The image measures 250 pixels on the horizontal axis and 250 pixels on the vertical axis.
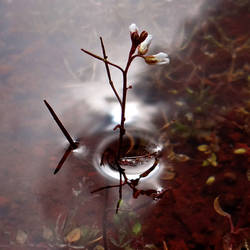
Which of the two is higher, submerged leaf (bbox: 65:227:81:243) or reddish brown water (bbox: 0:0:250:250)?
reddish brown water (bbox: 0:0:250:250)

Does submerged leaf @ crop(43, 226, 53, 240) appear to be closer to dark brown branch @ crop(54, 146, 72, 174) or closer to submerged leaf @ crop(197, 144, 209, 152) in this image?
dark brown branch @ crop(54, 146, 72, 174)

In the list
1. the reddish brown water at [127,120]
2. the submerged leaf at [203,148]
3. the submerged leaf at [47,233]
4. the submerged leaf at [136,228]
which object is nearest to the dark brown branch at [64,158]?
the reddish brown water at [127,120]

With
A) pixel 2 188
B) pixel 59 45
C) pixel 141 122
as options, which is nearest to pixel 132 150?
pixel 141 122

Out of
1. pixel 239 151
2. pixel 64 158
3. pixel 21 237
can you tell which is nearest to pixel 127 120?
pixel 64 158

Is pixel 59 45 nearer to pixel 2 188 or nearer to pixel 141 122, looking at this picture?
pixel 141 122

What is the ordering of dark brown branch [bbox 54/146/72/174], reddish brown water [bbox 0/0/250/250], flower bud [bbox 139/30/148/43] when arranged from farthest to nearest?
dark brown branch [bbox 54/146/72/174] → reddish brown water [bbox 0/0/250/250] → flower bud [bbox 139/30/148/43]

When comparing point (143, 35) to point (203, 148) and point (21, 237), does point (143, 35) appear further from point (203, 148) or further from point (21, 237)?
point (21, 237)

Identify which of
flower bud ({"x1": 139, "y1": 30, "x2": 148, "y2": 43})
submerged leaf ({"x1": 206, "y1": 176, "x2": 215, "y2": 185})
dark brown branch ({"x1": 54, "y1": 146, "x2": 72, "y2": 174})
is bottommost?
submerged leaf ({"x1": 206, "y1": 176, "x2": 215, "y2": 185})

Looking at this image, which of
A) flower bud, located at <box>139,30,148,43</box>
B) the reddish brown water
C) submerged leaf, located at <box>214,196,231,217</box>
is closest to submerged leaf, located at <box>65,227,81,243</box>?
the reddish brown water
